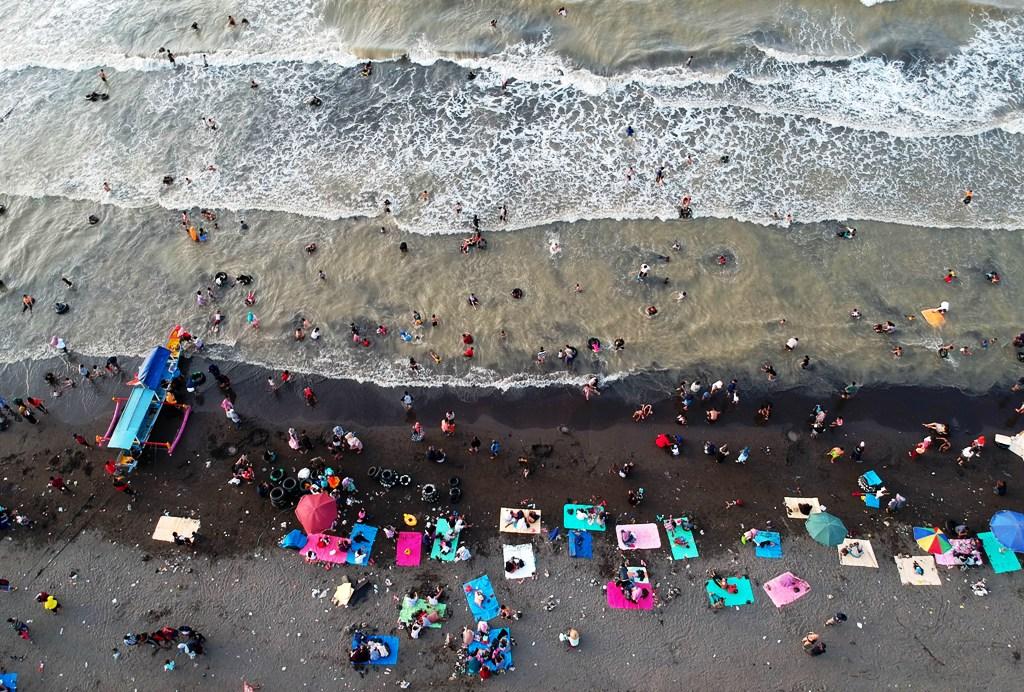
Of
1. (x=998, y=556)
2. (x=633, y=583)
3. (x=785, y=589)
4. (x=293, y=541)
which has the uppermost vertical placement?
(x=293, y=541)

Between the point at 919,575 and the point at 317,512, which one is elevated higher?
the point at 317,512

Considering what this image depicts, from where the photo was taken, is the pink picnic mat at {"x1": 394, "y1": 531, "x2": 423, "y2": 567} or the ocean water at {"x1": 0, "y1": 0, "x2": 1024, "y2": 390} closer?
the pink picnic mat at {"x1": 394, "y1": 531, "x2": 423, "y2": 567}

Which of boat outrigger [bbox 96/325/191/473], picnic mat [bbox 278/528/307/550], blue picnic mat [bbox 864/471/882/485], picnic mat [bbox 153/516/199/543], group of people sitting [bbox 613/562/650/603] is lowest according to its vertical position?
group of people sitting [bbox 613/562/650/603]

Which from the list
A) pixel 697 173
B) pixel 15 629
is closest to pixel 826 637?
pixel 697 173

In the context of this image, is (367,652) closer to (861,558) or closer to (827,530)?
(827,530)

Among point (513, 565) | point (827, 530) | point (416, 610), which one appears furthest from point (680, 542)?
point (416, 610)

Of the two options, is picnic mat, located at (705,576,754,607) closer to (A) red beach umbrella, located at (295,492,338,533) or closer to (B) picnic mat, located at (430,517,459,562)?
(B) picnic mat, located at (430,517,459,562)

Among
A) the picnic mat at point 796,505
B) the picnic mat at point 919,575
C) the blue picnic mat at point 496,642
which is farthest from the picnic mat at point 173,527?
the picnic mat at point 919,575

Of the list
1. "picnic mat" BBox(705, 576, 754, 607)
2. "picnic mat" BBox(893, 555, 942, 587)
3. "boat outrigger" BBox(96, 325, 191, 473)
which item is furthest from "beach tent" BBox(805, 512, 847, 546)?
"boat outrigger" BBox(96, 325, 191, 473)
